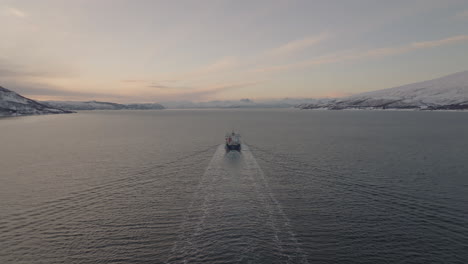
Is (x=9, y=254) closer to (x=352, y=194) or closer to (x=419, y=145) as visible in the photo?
(x=352, y=194)

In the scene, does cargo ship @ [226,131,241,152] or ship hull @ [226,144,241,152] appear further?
ship hull @ [226,144,241,152]

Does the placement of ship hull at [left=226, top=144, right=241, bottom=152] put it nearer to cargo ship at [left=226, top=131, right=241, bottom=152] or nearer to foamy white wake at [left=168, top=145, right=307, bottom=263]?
cargo ship at [left=226, top=131, right=241, bottom=152]

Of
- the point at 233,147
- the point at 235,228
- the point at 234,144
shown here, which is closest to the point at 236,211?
the point at 235,228

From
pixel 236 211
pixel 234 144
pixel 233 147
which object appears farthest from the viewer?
pixel 233 147

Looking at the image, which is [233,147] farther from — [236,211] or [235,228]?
[235,228]

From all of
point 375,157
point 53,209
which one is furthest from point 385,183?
point 53,209

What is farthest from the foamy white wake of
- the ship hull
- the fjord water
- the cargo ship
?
the ship hull

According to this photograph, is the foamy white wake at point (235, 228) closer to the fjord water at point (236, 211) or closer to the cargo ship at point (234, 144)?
the fjord water at point (236, 211)

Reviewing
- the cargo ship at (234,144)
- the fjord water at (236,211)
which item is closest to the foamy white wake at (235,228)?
the fjord water at (236,211)

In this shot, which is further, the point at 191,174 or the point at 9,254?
the point at 191,174

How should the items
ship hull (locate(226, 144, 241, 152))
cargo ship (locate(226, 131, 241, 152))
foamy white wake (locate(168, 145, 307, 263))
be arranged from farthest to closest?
ship hull (locate(226, 144, 241, 152)) → cargo ship (locate(226, 131, 241, 152)) → foamy white wake (locate(168, 145, 307, 263))

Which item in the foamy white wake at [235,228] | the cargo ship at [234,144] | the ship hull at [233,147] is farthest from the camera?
the ship hull at [233,147]
